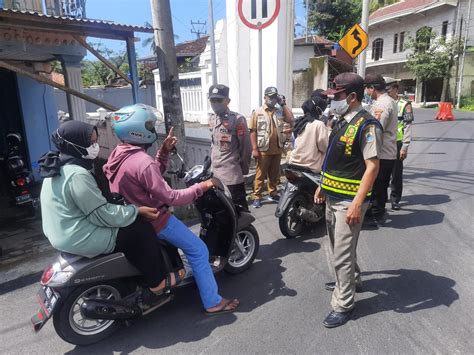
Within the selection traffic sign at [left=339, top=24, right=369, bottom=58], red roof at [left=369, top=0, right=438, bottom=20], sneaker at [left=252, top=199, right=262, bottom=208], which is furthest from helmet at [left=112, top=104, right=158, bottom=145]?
red roof at [left=369, top=0, right=438, bottom=20]

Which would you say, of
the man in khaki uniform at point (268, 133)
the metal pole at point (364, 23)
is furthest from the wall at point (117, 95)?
the man in khaki uniform at point (268, 133)

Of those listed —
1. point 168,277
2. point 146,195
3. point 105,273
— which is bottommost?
point 168,277

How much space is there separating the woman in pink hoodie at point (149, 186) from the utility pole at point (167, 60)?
2.20 metres

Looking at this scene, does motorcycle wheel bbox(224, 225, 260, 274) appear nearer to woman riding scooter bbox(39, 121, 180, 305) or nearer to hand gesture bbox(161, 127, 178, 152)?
hand gesture bbox(161, 127, 178, 152)

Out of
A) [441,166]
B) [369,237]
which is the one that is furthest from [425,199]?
[441,166]

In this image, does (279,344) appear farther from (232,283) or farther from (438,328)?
(438,328)

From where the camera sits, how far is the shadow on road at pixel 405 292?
3.15 metres

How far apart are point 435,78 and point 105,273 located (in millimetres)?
30436

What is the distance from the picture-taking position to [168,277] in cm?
297

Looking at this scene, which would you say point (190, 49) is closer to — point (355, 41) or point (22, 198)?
point (355, 41)

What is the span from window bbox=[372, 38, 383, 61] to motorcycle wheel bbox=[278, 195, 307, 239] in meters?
35.2

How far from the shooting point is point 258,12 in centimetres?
497

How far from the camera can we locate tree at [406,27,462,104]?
26.0 metres

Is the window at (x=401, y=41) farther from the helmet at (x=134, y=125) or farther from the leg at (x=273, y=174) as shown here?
the helmet at (x=134, y=125)
